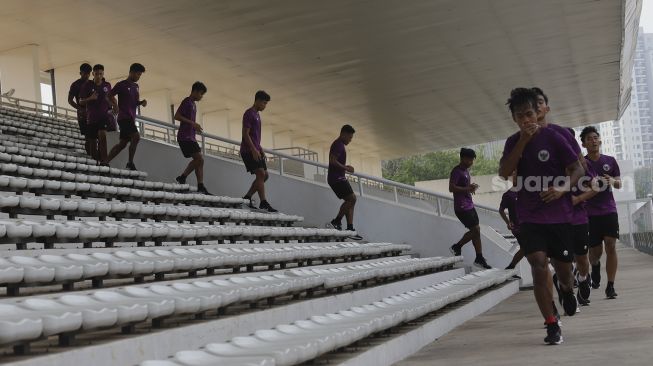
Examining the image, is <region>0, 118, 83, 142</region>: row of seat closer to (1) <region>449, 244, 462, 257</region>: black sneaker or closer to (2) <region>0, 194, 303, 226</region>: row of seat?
(2) <region>0, 194, 303, 226</region>: row of seat

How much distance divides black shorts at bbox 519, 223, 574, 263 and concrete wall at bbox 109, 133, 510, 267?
703 cm

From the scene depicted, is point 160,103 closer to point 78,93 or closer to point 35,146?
point 78,93

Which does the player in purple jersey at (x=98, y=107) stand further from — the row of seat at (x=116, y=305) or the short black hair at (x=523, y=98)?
the short black hair at (x=523, y=98)

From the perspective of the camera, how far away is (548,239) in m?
5.83

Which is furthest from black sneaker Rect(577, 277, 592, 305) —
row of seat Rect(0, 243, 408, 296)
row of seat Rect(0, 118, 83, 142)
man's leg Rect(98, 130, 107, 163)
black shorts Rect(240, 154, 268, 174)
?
row of seat Rect(0, 118, 83, 142)

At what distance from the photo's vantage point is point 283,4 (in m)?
15.7

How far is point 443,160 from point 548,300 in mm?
98039

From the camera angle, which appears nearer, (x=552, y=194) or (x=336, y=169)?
(x=552, y=194)

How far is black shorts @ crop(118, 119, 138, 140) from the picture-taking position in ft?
38.9

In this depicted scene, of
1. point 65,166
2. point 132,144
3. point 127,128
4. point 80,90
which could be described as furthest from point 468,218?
point 80,90

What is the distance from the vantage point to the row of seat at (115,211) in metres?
6.30

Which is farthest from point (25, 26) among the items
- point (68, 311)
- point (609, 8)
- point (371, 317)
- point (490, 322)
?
point (68, 311)

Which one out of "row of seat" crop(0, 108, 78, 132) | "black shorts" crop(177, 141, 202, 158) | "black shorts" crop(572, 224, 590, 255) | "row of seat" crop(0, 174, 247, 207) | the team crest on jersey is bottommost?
"black shorts" crop(572, 224, 590, 255)

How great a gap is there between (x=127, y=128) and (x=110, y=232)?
20.0 feet
